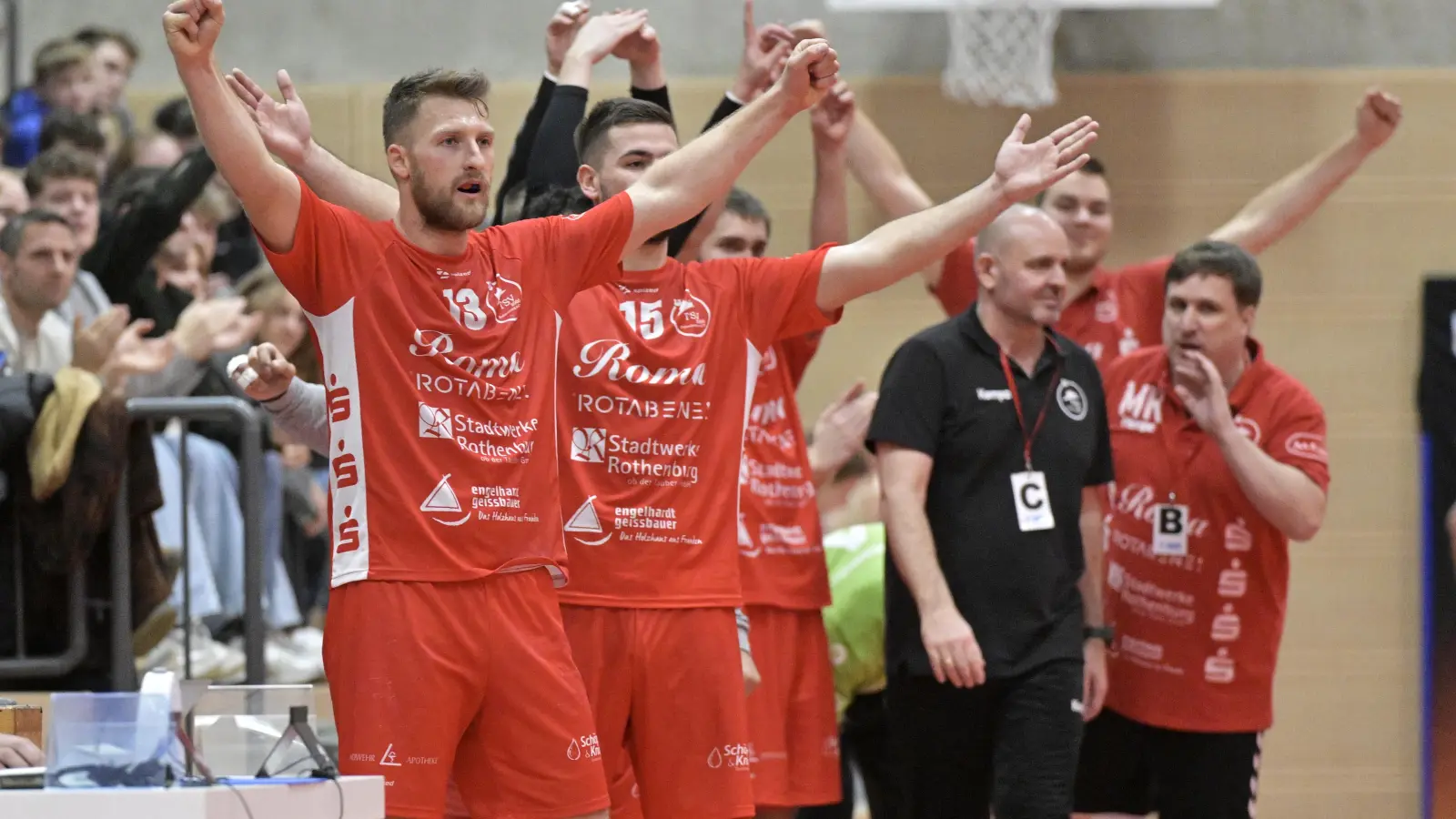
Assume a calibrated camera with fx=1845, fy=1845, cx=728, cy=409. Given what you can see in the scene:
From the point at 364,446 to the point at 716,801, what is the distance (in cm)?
120

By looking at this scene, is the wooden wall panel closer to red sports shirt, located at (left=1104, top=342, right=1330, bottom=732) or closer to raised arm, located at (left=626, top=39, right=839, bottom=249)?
red sports shirt, located at (left=1104, top=342, right=1330, bottom=732)

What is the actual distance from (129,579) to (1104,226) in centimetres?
339

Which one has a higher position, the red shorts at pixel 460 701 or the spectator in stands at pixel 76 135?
the spectator in stands at pixel 76 135

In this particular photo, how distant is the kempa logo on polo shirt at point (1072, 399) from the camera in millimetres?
5215

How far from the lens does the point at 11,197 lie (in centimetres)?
683

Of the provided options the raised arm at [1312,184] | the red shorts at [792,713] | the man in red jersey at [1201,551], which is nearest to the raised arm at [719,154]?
the red shorts at [792,713]

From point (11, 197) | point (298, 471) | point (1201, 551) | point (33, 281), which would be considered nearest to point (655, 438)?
point (1201, 551)

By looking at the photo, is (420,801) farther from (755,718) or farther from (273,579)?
(273,579)

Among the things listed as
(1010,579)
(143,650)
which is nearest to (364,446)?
(1010,579)

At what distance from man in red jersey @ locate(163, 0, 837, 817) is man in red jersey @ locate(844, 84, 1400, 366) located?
8.82ft

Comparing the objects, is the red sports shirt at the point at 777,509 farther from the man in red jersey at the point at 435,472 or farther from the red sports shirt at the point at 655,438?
the man in red jersey at the point at 435,472

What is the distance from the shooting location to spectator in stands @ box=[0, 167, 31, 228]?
22.2 feet

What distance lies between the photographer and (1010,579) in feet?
16.5

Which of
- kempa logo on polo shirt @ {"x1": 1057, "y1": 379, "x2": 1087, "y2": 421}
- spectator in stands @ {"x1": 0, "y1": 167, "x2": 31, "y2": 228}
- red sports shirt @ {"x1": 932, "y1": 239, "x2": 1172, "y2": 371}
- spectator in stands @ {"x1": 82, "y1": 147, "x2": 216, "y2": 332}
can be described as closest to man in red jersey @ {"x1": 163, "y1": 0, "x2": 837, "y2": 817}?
kempa logo on polo shirt @ {"x1": 1057, "y1": 379, "x2": 1087, "y2": 421}
